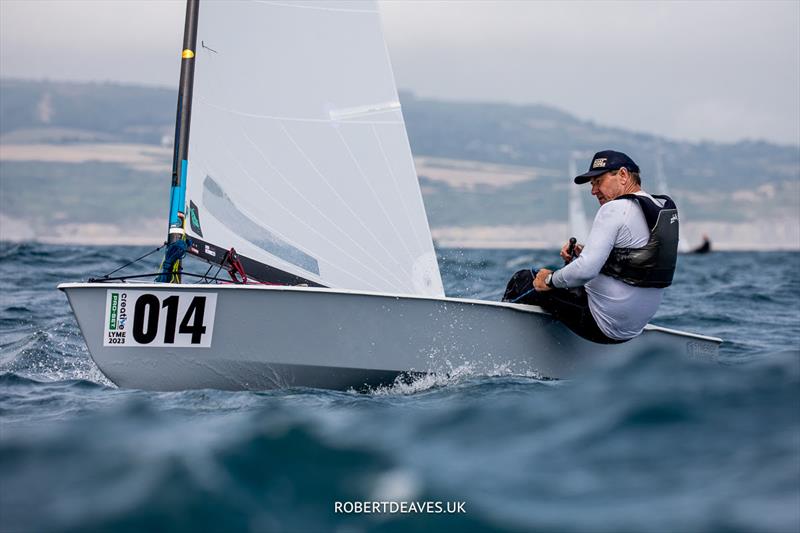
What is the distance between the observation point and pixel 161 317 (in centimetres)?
533

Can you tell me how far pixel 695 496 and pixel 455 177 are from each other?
183 meters

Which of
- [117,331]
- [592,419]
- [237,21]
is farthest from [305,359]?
[237,21]

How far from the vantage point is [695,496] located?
2.84 m

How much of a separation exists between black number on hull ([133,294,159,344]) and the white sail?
3.79 feet

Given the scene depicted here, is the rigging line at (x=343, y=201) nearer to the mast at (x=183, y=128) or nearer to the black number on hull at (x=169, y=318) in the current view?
the mast at (x=183, y=128)

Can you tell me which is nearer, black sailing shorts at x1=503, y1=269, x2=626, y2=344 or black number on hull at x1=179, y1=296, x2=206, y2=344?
black number on hull at x1=179, y1=296, x2=206, y2=344

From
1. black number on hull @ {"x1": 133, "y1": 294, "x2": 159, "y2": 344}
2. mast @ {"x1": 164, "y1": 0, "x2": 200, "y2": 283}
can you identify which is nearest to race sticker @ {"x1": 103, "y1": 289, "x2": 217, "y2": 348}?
black number on hull @ {"x1": 133, "y1": 294, "x2": 159, "y2": 344}

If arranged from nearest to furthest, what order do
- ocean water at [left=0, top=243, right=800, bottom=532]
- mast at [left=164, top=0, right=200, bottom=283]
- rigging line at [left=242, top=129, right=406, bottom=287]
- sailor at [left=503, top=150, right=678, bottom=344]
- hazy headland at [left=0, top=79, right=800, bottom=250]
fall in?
ocean water at [left=0, top=243, right=800, bottom=532], sailor at [left=503, top=150, right=678, bottom=344], mast at [left=164, top=0, right=200, bottom=283], rigging line at [left=242, top=129, right=406, bottom=287], hazy headland at [left=0, top=79, right=800, bottom=250]

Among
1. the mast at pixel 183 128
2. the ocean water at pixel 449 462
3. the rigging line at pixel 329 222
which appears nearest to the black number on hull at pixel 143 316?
the ocean water at pixel 449 462

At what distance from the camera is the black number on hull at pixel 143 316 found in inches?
209

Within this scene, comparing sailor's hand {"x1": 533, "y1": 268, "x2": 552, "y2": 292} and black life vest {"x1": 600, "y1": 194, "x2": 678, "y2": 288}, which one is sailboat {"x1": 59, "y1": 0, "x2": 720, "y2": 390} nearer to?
sailor's hand {"x1": 533, "y1": 268, "x2": 552, "y2": 292}

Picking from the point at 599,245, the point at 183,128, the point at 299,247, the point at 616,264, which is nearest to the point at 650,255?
the point at 616,264

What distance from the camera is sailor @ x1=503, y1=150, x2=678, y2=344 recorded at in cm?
541

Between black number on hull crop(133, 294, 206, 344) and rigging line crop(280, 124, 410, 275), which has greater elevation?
rigging line crop(280, 124, 410, 275)
